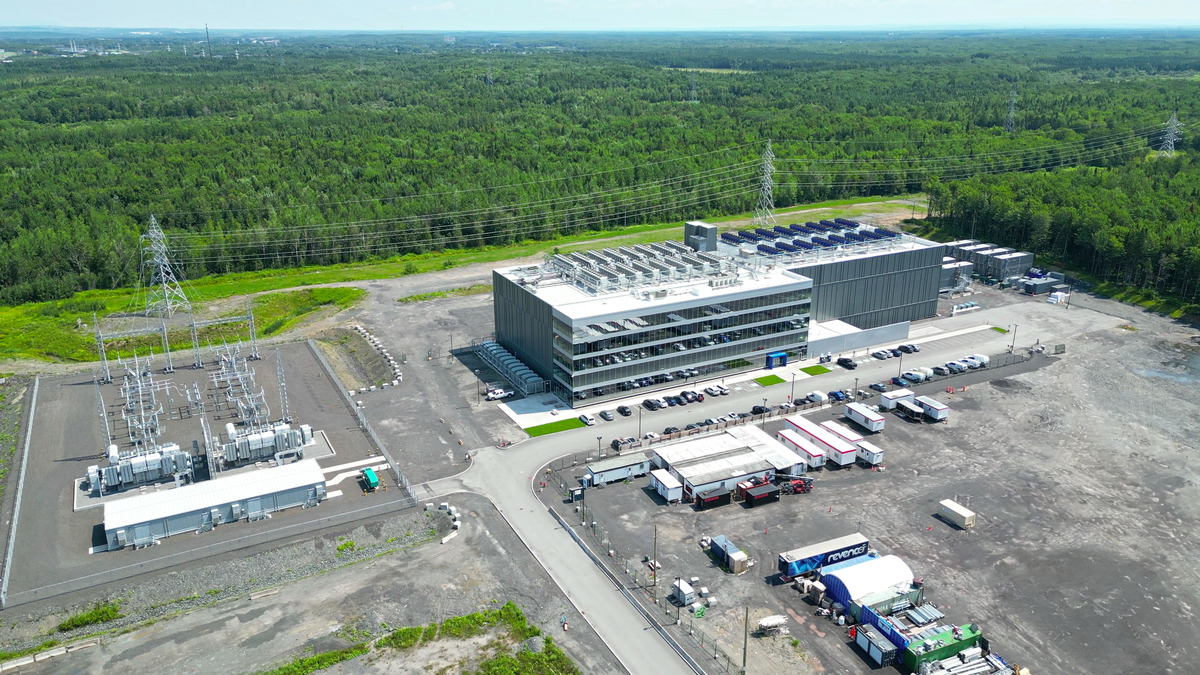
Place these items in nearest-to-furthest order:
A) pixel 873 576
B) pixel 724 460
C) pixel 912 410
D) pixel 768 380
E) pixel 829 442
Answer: pixel 873 576 < pixel 724 460 < pixel 829 442 < pixel 912 410 < pixel 768 380

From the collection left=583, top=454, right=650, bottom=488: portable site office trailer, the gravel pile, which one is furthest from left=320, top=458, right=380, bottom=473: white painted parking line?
left=583, top=454, right=650, bottom=488: portable site office trailer

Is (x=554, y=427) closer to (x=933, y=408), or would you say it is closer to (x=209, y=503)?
(x=209, y=503)

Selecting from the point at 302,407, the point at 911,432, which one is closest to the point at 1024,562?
the point at 911,432

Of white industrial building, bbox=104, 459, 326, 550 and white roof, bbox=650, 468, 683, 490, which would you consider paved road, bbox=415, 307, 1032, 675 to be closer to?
white roof, bbox=650, 468, 683, 490

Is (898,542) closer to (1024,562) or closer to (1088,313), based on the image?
(1024,562)

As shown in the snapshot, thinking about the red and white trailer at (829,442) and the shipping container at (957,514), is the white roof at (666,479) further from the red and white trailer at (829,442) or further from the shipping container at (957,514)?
the shipping container at (957,514)

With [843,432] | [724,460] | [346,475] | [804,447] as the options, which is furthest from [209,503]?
[843,432]

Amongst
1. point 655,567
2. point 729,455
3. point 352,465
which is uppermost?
point 729,455
